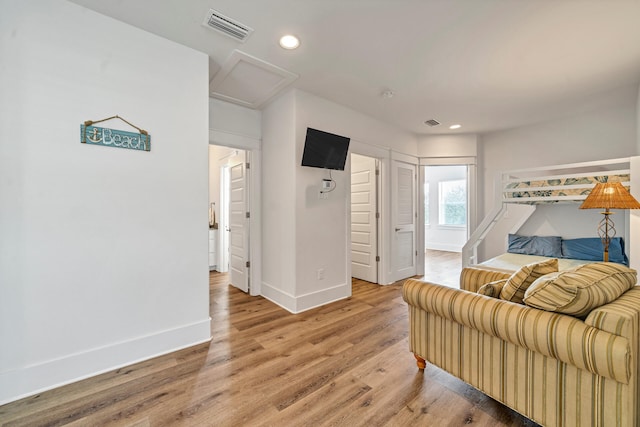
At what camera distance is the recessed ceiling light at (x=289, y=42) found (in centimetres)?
221

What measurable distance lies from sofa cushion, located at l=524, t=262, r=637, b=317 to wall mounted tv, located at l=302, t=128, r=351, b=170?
2.37 m

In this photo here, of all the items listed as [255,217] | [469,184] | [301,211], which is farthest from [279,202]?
[469,184]

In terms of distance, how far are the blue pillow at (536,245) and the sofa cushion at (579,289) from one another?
3107 millimetres

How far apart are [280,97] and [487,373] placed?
3300 mm

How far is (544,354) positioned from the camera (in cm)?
127

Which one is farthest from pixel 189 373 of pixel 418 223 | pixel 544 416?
pixel 418 223

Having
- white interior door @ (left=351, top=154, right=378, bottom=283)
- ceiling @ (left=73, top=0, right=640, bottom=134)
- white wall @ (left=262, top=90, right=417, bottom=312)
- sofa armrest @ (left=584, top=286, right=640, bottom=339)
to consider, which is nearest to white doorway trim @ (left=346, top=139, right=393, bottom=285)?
white interior door @ (left=351, top=154, right=378, bottom=283)

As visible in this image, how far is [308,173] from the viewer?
325 centimetres

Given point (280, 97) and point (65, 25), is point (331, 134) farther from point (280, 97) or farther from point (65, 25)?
point (65, 25)

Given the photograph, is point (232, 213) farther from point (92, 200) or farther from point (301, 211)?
point (92, 200)

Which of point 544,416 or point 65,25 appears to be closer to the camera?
point 544,416

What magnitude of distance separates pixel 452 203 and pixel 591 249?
4592 mm

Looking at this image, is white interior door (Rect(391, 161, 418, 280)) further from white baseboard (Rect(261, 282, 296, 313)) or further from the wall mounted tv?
white baseboard (Rect(261, 282, 296, 313))

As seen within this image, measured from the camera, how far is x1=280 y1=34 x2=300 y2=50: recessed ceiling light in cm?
221
